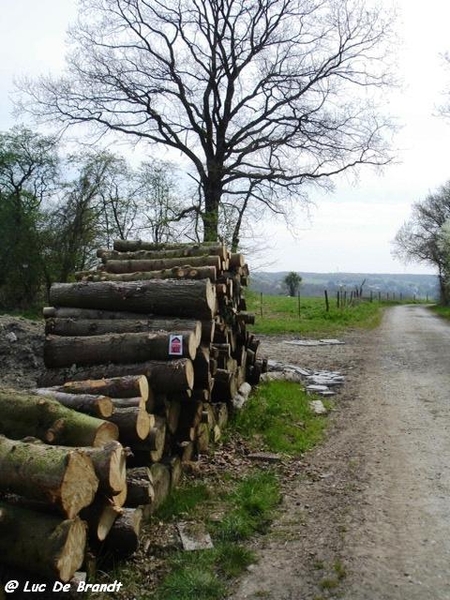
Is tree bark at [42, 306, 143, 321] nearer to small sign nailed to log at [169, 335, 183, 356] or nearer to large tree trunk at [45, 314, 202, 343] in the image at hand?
large tree trunk at [45, 314, 202, 343]

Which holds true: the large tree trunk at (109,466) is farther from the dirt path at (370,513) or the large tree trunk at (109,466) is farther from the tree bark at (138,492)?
the dirt path at (370,513)

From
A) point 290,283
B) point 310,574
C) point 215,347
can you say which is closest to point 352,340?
point 215,347

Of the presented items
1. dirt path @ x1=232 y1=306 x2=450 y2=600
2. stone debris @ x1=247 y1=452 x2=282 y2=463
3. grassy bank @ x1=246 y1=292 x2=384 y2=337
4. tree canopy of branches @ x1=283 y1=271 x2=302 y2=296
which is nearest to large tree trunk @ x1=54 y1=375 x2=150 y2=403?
dirt path @ x1=232 y1=306 x2=450 y2=600

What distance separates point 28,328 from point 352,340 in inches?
434

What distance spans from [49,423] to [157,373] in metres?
1.45

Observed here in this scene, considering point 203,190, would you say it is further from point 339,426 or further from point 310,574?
point 310,574

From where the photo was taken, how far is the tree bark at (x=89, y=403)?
4.68m

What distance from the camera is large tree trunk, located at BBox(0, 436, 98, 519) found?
359 centimetres

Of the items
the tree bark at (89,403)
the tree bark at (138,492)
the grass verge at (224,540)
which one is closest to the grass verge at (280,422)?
the grass verge at (224,540)

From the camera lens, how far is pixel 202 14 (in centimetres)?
2345

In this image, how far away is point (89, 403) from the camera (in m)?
4.72

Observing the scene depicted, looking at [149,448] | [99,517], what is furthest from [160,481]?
[99,517]

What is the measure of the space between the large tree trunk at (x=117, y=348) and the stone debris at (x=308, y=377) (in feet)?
14.4

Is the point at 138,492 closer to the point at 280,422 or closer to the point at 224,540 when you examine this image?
the point at 224,540
